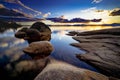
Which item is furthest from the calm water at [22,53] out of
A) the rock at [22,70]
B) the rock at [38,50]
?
the rock at [22,70]

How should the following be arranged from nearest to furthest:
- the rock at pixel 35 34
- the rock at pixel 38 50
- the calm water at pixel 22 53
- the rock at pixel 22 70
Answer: the rock at pixel 22 70
the calm water at pixel 22 53
the rock at pixel 38 50
the rock at pixel 35 34

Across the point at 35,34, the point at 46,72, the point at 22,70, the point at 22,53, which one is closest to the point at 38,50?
the point at 22,53

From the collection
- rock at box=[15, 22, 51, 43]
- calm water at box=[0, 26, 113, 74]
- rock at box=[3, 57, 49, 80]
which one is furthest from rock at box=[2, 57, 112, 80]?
rock at box=[15, 22, 51, 43]

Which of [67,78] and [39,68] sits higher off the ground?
[67,78]

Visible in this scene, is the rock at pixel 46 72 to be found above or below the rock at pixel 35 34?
above

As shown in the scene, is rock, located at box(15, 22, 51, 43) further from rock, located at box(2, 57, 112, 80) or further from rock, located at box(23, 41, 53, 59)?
rock, located at box(2, 57, 112, 80)

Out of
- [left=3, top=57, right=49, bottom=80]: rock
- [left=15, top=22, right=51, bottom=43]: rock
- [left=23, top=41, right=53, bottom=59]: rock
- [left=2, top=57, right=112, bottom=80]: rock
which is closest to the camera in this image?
[left=2, top=57, right=112, bottom=80]: rock

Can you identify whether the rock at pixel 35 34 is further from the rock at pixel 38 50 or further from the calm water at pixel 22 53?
the rock at pixel 38 50

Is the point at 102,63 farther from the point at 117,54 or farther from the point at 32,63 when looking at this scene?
the point at 32,63

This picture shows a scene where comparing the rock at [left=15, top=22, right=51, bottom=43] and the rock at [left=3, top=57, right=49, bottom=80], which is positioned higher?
the rock at [left=3, top=57, right=49, bottom=80]

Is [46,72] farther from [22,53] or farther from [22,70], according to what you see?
[22,53]

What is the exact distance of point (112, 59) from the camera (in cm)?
962

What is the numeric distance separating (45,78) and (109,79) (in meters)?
3.27

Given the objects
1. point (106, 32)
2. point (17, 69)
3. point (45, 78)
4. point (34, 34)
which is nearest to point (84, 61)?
point (17, 69)
